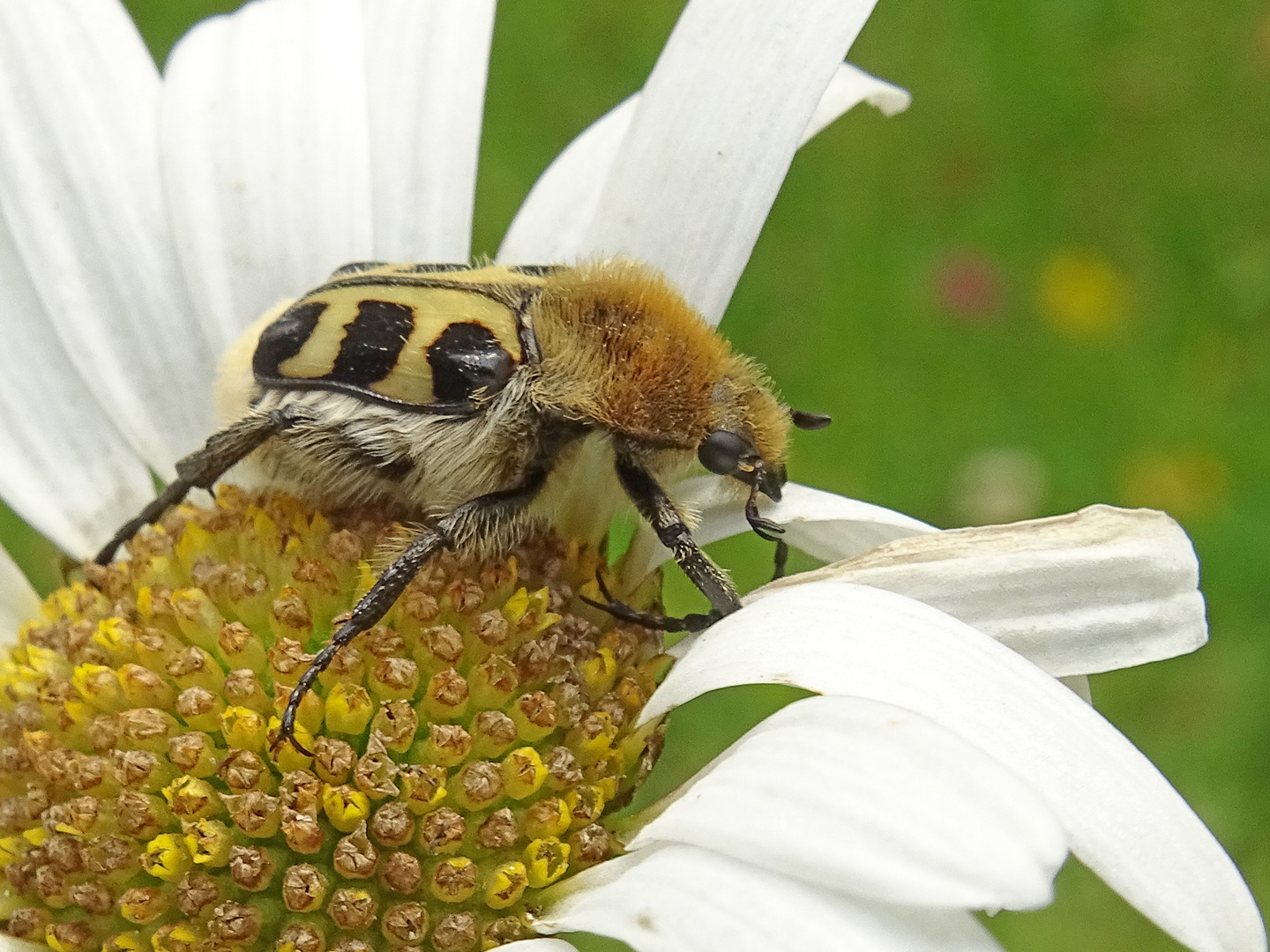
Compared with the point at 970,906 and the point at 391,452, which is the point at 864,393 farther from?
the point at 970,906

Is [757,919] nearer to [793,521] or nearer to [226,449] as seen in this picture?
[793,521]

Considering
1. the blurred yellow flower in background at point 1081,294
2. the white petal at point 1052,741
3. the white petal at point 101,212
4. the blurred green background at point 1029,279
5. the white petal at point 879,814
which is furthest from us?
the blurred yellow flower in background at point 1081,294

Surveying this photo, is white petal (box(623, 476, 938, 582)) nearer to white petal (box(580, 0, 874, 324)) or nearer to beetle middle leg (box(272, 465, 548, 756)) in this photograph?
beetle middle leg (box(272, 465, 548, 756))

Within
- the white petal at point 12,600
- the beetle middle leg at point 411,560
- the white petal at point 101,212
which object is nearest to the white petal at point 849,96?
the beetle middle leg at point 411,560

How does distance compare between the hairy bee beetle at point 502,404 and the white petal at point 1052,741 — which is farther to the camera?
the hairy bee beetle at point 502,404

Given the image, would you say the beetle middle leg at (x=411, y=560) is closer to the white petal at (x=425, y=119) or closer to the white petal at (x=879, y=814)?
the white petal at (x=879, y=814)

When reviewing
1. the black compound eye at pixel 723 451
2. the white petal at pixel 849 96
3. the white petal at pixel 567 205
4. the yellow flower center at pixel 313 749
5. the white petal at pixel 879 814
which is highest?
the white petal at pixel 849 96

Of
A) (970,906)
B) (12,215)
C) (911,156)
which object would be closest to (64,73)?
(12,215)

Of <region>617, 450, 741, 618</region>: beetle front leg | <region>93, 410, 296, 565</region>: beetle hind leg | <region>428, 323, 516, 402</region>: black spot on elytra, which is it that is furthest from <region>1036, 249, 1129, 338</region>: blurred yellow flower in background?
<region>93, 410, 296, 565</region>: beetle hind leg
